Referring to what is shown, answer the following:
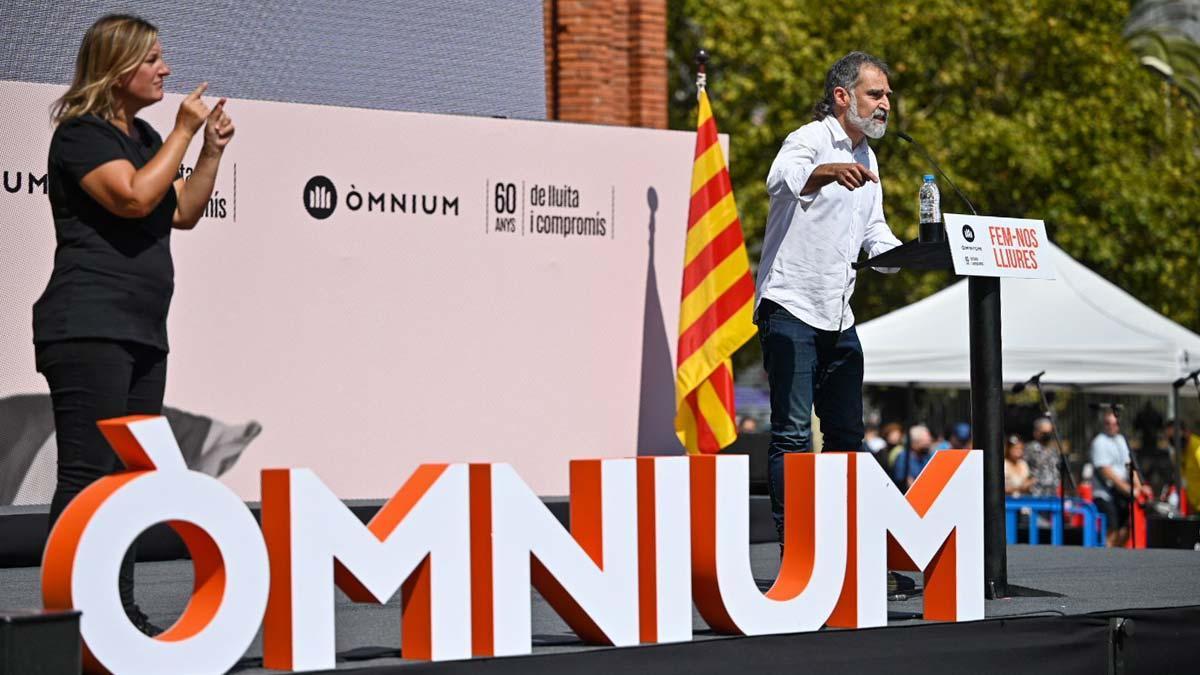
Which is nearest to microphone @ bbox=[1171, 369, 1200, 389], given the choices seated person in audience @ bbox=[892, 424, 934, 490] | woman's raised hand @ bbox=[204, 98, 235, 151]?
seated person in audience @ bbox=[892, 424, 934, 490]

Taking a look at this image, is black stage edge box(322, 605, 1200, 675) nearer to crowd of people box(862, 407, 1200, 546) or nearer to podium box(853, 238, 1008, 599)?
podium box(853, 238, 1008, 599)

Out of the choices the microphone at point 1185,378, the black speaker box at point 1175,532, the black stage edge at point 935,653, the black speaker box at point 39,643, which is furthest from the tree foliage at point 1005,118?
the black speaker box at point 39,643

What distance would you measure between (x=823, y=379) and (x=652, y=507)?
151 centimetres

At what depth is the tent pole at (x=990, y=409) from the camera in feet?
17.4

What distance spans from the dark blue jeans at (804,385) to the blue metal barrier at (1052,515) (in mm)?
6445

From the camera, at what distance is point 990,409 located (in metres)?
5.30

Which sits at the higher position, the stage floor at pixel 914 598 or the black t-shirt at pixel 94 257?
the black t-shirt at pixel 94 257

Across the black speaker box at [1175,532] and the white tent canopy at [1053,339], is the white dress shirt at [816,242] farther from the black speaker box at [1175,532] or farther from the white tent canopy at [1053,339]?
the white tent canopy at [1053,339]

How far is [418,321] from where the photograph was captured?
8516mm

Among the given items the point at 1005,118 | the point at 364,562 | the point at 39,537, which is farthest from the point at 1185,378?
the point at 1005,118

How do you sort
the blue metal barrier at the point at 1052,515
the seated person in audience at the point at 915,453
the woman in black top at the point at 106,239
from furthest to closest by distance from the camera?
the seated person in audience at the point at 915,453 → the blue metal barrier at the point at 1052,515 → the woman in black top at the point at 106,239

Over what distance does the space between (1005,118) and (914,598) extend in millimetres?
19787

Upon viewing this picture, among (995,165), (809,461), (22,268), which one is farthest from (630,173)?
(995,165)

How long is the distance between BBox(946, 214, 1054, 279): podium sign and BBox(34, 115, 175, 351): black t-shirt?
2.32 m
